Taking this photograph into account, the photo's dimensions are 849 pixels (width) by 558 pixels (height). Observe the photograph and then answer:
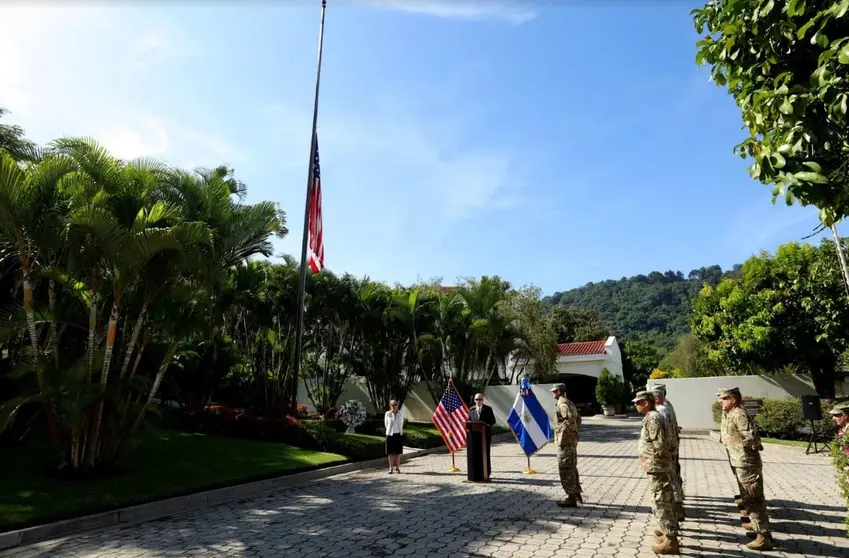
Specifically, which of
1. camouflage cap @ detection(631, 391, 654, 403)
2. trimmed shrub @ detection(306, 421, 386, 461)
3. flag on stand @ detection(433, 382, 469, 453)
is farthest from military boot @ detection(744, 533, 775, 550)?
trimmed shrub @ detection(306, 421, 386, 461)

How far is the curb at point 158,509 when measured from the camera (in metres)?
7.07

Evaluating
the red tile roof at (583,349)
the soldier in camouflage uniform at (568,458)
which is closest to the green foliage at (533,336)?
the red tile roof at (583,349)

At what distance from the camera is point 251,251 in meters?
12.8

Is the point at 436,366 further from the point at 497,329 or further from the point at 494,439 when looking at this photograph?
the point at 494,439

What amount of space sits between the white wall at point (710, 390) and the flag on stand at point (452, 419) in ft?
31.9

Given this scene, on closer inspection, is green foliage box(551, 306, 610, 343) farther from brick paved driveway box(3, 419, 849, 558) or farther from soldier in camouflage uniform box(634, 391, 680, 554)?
soldier in camouflage uniform box(634, 391, 680, 554)

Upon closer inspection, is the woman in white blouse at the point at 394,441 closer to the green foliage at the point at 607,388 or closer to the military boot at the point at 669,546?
the military boot at the point at 669,546

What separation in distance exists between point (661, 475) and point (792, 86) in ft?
12.8

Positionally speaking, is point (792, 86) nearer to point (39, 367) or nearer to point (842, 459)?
point (842, 459)

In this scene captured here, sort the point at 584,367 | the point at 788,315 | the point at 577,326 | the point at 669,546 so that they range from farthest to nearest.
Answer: the point at 577,326
the point at 584,367
the point at 788,315
the point at 669,546

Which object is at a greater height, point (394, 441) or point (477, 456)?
point (394, 441)

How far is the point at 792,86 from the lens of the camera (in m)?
4.27

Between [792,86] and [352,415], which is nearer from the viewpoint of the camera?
[792,86]

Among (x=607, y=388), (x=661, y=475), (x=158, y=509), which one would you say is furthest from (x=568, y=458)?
(x=607, y=388)
